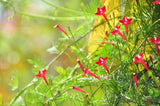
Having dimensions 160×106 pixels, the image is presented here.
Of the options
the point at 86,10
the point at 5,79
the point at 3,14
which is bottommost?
the point at 86,10

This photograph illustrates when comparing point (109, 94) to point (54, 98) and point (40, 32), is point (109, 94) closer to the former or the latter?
point (54, 98)

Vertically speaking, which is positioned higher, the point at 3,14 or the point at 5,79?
the point at 3,14

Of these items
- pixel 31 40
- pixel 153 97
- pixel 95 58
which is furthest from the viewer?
pixel 31 40

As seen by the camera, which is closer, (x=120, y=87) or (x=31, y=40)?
(x=120, y=87)

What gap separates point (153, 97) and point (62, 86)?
225mm

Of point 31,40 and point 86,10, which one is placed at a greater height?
point 31,40

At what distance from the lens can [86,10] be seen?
0.56 meters

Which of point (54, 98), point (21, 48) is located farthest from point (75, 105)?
point (21, 48)

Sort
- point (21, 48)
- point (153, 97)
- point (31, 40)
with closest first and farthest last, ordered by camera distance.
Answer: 1. point (153, 97)
2. point (21, 48)
3. point (31, 40)

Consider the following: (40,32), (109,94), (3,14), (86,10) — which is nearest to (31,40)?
(40,32)

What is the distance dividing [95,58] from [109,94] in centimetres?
9

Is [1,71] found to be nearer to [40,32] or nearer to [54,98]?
[40,32]

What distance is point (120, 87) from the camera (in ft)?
1.34

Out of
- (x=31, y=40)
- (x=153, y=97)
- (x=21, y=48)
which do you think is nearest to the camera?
(x=153, y=97)
